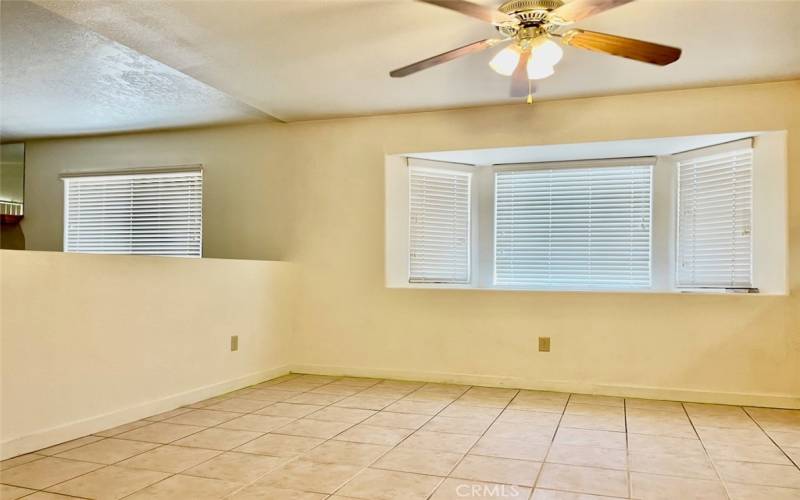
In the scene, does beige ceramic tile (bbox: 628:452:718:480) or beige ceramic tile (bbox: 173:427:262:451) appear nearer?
beige ceramic tile (bbox: 628:452:718:480)

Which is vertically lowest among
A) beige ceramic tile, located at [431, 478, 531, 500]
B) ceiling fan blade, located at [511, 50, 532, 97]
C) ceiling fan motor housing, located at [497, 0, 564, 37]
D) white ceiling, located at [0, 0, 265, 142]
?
beige ceramic tile, located at [431, 478, 531, 500]

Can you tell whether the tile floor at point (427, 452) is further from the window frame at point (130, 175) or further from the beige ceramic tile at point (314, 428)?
the window frame at point (130, 175)

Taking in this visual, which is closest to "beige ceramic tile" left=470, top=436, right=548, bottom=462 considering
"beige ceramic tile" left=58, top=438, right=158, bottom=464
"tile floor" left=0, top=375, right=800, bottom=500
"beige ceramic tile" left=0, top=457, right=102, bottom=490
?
"tile floor" left=0, top=375, right=800, bottom=500

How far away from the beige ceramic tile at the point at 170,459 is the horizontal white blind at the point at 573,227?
281cm

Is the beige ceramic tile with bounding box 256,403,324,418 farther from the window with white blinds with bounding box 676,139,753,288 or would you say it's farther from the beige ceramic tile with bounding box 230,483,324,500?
the window with white blinds with bounding box 676,139,753,288

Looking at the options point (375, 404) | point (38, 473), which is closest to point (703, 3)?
point (375, 404)

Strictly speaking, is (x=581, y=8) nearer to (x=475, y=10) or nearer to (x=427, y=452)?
(x=475, y=10)

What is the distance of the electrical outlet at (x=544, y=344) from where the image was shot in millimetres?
4086

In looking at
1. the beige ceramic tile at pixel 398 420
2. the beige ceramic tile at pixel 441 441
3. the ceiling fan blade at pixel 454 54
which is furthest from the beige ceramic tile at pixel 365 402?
the ceiling fan blade at pixel 454 54

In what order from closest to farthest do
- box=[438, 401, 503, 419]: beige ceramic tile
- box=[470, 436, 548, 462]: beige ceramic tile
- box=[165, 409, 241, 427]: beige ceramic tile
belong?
box=[470, 436, 548, 462]: beige ceramic tile, box=[165, 409, 241, 427]: beige ceramic tile, box=[438, 401, 503, 419]: beige ceramic tile

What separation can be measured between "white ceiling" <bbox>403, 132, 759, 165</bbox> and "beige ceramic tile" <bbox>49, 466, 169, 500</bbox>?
119 inches

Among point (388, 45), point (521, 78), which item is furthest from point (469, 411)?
point (388, 45)

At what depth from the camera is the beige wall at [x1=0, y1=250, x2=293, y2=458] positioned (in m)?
2.57

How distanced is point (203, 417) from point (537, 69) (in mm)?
2694
